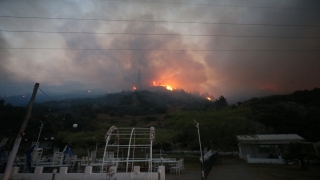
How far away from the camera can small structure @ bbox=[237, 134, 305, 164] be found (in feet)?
68.1

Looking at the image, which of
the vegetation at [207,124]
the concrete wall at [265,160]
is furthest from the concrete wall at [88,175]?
the concrete wall at [265,160]

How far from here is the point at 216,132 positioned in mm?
19531

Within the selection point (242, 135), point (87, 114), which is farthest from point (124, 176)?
point (87, 114)

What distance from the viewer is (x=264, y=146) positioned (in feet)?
72.9

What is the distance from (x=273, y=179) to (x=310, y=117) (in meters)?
43.8

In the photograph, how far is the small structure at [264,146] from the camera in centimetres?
2075

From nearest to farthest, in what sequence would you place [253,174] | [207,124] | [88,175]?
[88,175], [253,174], [207,124]

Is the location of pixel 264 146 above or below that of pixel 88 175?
above

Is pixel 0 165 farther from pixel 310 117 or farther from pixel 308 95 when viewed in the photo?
pixel 308 95

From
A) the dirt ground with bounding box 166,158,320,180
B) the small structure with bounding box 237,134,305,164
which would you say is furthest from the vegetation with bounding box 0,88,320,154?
the dirt ground with bounding box 166,158,320,180

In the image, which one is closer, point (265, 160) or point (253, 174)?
point (253, 174)

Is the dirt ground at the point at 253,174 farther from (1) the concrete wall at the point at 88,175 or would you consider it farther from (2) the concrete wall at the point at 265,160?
(2) the concrete wall at the point at 265,160

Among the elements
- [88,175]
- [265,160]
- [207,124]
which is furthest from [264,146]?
[88,175]

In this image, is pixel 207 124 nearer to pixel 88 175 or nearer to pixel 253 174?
pixel 253 174
